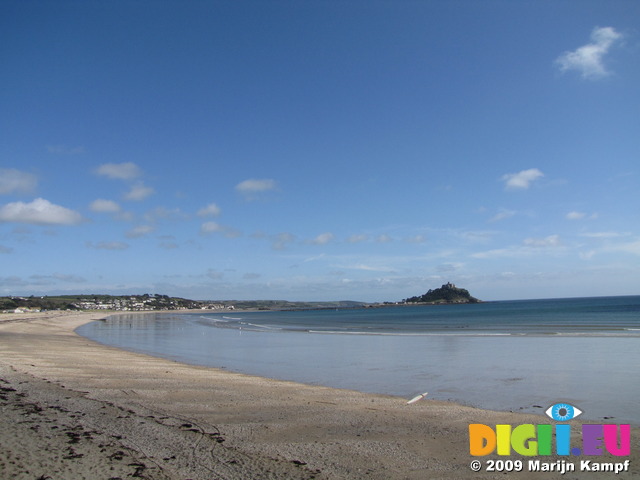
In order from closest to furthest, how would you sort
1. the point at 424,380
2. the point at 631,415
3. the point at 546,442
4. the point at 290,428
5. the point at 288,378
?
1. the point at 546,442
2. the point at 290,428
3. the point at 631,415
4. the point at 424,380
5. the point at 288,378

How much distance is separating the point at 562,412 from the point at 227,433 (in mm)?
8580

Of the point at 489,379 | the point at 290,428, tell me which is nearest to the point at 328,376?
the point at 489,379

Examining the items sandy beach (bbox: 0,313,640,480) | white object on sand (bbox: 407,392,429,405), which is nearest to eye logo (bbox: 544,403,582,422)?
sandy beach (bbox: 0,313,640,480)

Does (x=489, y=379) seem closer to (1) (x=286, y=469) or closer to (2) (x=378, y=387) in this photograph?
(2) (x=378, y=387)

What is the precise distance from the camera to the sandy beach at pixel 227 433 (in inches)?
272

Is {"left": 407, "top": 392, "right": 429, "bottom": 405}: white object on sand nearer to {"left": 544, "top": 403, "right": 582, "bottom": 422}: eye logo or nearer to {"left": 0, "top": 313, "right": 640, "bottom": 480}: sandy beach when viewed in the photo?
{"left": 0, "top": 313, "right": 640, "bottom": 480}: sandy beach

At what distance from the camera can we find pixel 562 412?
1145 cm

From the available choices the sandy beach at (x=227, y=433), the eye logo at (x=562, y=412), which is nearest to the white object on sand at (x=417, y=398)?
the sandy beach at (x=227, y=433)

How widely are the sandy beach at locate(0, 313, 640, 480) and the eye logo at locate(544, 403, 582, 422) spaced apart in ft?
1.38

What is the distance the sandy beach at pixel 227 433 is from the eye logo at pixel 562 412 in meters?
0.42

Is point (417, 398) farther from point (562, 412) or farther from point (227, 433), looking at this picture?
point (227, 433)

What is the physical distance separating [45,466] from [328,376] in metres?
12.9

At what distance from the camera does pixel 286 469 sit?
7008 mm

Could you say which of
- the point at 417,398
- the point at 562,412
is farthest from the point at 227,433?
the point at 562,412
